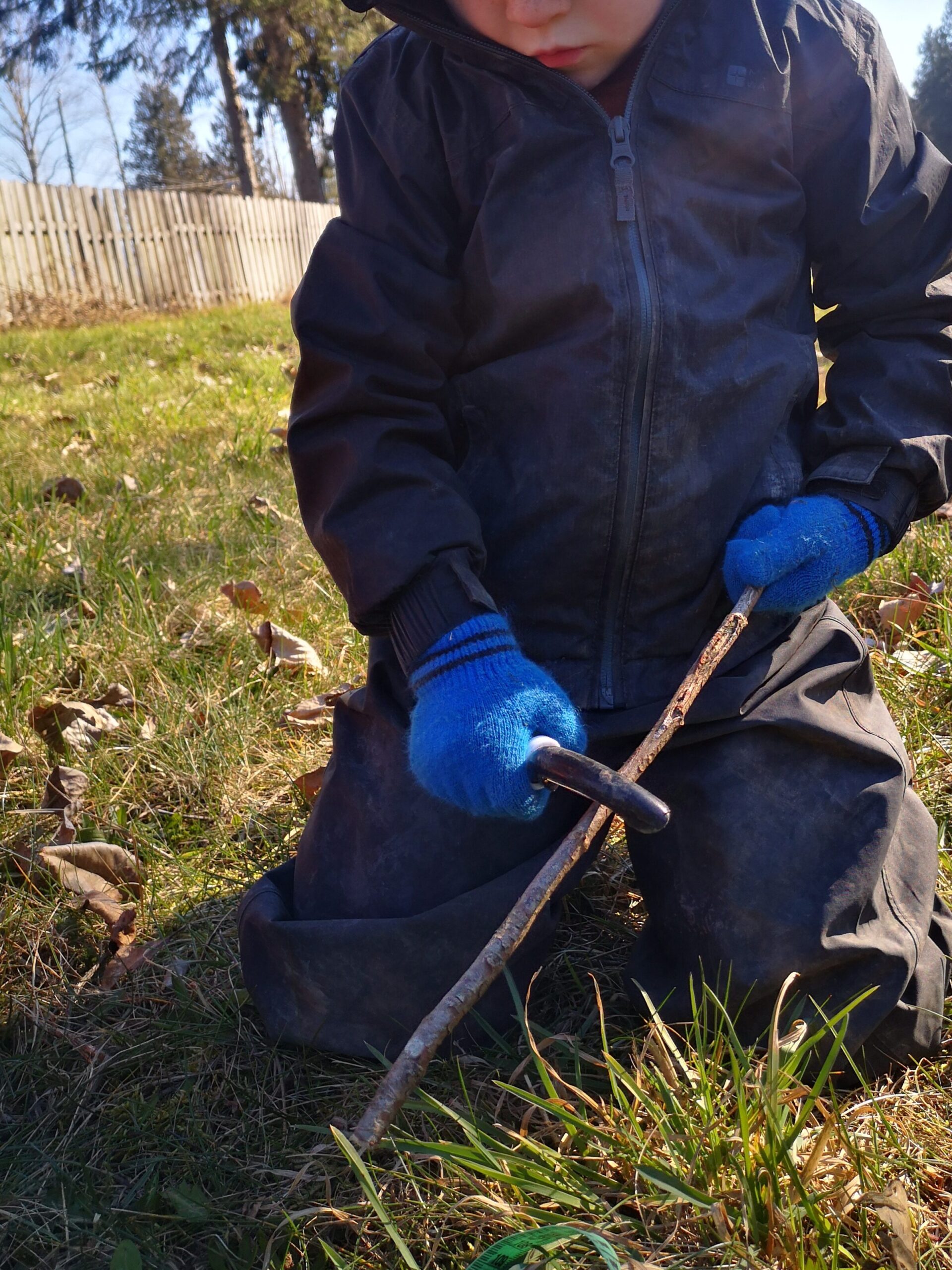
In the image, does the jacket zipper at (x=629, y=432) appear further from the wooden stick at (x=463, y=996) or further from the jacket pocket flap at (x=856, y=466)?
→ the wooden stick at (x=463, y=996)

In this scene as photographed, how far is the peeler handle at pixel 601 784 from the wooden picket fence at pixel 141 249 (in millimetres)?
9573

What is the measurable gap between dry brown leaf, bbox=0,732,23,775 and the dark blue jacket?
2.62 ft

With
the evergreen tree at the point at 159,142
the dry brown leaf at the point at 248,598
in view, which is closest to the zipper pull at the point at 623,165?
the dry brown leaf at the point at 248,598

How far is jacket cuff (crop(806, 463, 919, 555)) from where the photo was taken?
1475 millimetres

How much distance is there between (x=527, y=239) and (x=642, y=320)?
20cm

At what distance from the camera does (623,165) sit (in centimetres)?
137

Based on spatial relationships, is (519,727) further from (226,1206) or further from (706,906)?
(226,1206)

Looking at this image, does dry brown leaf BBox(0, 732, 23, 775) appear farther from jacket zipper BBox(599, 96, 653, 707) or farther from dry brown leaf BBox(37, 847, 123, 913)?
jacket zipper BBox(599, 96, 653, 707)

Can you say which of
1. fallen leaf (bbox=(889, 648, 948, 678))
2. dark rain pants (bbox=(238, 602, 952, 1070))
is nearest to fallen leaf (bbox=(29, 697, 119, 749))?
dark rain pants (bbox=(238, 602, 952, 1070))

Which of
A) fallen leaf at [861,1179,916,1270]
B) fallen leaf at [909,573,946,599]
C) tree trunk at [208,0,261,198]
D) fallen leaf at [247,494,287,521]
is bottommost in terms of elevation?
fallen leaf at [861,1179,916,1270]

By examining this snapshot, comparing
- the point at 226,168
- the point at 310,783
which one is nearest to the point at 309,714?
the point at 310,783

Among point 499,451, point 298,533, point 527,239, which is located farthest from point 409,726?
point 298,533

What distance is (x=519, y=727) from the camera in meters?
1.23

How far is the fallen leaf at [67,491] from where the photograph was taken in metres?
3.13
